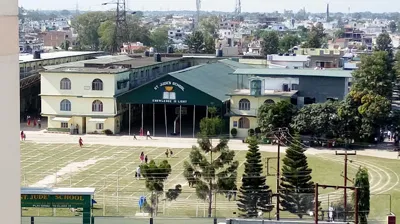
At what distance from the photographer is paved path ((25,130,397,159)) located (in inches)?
597

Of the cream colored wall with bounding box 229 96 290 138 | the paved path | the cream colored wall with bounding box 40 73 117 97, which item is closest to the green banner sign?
the paved path

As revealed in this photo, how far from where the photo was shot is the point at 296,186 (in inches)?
381

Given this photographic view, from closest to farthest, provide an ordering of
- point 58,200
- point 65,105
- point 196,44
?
point 58,200 < point 65,105 < point 196,44

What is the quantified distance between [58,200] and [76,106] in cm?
1006

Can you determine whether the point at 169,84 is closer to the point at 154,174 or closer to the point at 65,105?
the point at 65,105

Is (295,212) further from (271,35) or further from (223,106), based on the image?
(271,35)

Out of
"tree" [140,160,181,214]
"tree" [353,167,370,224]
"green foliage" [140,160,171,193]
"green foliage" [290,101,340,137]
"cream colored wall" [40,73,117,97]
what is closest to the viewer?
"tree" [353,167,370,224]

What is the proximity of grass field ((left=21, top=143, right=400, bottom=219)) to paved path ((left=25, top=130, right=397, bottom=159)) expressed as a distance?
469 millimetres

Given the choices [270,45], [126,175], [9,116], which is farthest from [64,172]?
[270,45]

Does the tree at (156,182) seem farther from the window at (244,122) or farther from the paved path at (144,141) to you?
the window at (244,122)

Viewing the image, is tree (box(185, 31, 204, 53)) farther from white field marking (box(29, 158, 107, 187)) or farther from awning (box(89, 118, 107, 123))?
white field marking (box(29, 158, 107, 187))

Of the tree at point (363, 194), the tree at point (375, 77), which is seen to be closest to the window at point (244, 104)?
the tree at point (375, 77)

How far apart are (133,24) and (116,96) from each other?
27635mm

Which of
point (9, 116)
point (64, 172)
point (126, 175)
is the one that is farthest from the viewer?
point (64, 172)
